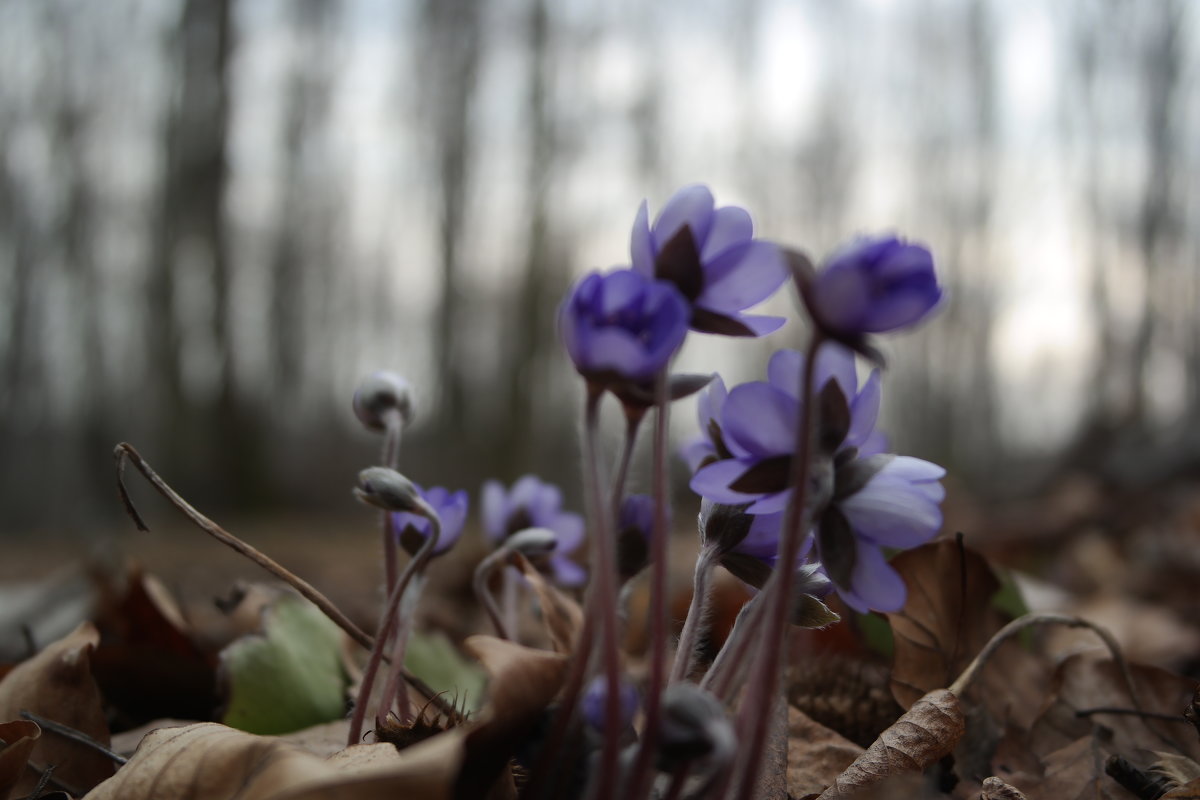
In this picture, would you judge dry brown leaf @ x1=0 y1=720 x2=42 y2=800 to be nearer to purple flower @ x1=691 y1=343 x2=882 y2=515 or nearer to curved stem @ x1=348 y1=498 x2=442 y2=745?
curved stem @ x1=348 y1=498 x2=442 y2=745

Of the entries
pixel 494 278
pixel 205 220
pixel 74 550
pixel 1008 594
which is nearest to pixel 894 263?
pixel 1008 594

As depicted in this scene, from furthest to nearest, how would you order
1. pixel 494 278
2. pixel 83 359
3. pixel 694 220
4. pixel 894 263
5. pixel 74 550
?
pixel 83 359, pixel 494 278, pixel 74 550, pixel 694 220, pixel 894 263

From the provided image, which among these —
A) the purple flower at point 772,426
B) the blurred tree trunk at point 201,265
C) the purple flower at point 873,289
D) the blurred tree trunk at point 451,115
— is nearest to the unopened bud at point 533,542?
the purple flower at point 772,426

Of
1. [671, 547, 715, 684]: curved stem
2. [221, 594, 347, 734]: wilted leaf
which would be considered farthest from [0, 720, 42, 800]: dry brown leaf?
[671, 547, 715, 684]: curved stem

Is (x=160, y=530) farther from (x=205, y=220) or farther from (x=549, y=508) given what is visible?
(x=549, y=508)

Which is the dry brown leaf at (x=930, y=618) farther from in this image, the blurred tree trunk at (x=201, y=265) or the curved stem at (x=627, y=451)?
the blurred tree trunk at (x=201, y=265)
